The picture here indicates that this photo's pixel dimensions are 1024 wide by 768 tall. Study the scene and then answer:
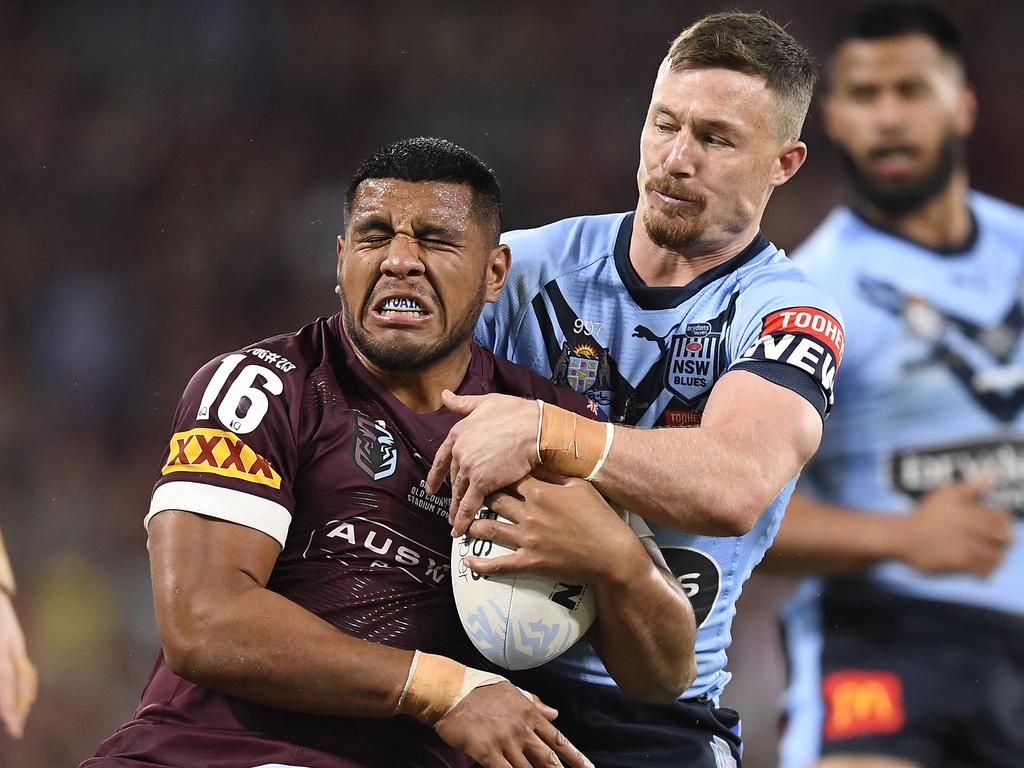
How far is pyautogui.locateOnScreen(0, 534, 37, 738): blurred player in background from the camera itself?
6.43 m

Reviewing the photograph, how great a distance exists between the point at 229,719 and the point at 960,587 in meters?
4.13

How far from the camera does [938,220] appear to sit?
621 cm

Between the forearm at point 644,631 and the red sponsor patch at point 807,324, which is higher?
the red sponsor patch at point 807,324

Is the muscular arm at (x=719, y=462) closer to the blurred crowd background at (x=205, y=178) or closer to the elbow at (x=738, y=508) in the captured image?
the elbow at (x=738, y=508)

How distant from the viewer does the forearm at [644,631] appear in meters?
2.70

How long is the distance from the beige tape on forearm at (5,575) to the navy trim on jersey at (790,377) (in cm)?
496

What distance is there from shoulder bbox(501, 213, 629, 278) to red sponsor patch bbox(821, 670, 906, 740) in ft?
8.41

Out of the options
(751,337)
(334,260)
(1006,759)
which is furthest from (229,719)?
(334,260)

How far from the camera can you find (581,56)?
7.48 m

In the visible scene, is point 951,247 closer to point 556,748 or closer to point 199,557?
point 556,748

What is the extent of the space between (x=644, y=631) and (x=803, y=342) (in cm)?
89

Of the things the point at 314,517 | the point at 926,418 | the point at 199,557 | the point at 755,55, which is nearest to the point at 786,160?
the point at 755,55

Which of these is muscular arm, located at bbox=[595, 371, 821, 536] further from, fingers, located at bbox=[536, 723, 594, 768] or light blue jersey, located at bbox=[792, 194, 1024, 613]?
light blue jersey, located at bbox=[792, 194, 1024, 613]

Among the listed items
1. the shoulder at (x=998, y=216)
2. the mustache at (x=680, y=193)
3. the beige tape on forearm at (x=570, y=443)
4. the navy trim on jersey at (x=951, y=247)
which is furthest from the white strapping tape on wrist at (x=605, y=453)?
the shoulder at (x=998, y=216)
